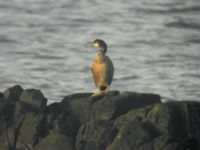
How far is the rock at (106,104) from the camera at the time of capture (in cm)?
2681

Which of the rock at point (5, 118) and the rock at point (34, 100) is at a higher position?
the rock at point (34, 100)

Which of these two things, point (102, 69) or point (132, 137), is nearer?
point (132, 137)

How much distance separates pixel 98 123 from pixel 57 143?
3.84 ft

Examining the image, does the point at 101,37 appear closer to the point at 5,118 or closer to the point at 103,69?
the point at 103,69

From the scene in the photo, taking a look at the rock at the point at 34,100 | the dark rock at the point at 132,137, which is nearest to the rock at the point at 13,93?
the rock at the point at 34,100

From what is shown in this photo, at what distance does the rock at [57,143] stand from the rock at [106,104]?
1202 mm

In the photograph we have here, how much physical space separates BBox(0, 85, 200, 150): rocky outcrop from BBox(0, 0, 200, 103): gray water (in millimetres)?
12365

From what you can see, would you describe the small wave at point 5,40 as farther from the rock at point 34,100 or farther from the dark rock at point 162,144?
the dark rock at point 162,144

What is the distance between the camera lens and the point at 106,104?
88.1ft

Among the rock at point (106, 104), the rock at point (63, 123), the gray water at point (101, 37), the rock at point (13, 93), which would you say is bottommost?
the gray water at point (101, 37)

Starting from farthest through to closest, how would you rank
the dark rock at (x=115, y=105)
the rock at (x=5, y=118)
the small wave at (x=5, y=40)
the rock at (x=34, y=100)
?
the small wave at (x=5, y=40) < the rock at (x=34, y=100) < the rock at (x=5, y=118) < the dark rock at (x=115, y=105)

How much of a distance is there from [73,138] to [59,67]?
22938 mm

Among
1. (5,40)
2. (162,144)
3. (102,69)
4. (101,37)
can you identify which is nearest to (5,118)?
(102,69)

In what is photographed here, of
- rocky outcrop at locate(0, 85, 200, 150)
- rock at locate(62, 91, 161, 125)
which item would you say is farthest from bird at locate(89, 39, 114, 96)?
rock at locate(62, 91, 161, 125)
